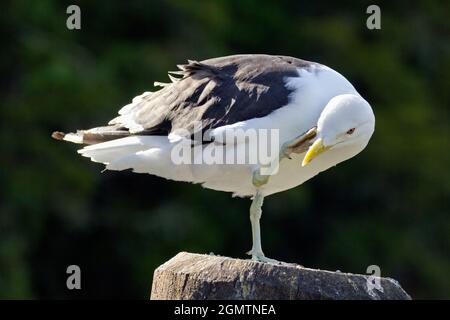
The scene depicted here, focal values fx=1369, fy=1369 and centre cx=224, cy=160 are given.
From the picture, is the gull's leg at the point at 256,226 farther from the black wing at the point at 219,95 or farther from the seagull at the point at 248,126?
the black wing at the point at 219,95

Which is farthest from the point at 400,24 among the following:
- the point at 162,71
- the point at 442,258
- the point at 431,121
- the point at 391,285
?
the point at 391,285

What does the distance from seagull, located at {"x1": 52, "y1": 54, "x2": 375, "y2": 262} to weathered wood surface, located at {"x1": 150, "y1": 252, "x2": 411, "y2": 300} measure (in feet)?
4.13

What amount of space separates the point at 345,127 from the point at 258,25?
46.7 ft

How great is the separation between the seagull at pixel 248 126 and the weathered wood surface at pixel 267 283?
1.26 m

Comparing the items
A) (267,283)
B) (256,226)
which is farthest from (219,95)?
(267,283)

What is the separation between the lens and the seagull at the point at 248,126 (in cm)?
743

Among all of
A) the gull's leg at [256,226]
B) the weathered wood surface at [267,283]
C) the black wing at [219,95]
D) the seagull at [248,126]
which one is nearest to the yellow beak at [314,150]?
the seagull at [248,126]

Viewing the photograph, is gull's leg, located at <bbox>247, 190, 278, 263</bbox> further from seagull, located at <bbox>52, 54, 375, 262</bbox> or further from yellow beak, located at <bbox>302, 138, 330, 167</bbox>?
yellow beak, located at <bbox>302, 138, 330, 167</bbox>

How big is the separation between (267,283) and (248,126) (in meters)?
1.70

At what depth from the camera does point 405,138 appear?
20406mm

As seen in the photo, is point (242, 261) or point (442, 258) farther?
point (442, 258)

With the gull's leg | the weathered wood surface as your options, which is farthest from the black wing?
the weathered wood surface
